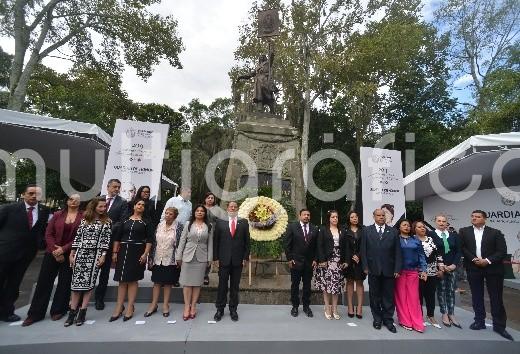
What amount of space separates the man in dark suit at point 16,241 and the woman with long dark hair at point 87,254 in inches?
27.8

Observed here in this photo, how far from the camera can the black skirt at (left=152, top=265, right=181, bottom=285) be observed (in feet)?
14.9

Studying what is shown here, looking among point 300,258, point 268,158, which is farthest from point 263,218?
point 268,158

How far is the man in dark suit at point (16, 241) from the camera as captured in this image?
4.21 meters

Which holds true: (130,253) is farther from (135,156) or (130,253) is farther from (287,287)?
(135,156)

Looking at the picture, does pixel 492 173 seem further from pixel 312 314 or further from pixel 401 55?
pixel 401 55

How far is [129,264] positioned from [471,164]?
8.71 meters

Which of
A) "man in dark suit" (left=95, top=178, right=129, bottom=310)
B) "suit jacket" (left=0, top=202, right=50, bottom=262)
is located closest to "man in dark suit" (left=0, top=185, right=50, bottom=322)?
"suit jacket" (left=0, top=202, right=50, bottom=262)

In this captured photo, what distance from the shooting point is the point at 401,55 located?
17.7 m

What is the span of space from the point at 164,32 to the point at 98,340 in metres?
12.3

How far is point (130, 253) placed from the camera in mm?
4371

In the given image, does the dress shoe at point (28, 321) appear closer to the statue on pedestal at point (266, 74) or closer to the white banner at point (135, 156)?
the white banner at point (135, 156)

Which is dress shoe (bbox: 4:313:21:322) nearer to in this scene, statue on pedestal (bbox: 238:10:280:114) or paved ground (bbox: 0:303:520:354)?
paved ground (bbox: 0:303:520:354)

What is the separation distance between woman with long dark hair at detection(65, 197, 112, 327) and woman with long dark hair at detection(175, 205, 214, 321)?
38.4 inches

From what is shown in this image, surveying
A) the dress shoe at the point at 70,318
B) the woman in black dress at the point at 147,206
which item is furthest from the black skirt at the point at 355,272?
the dress shoe at the point at 70,318
